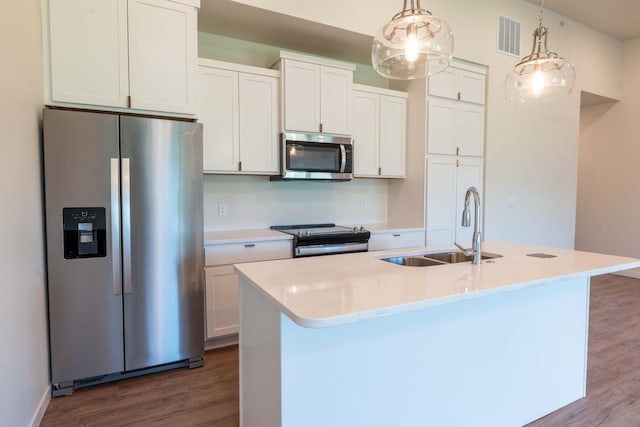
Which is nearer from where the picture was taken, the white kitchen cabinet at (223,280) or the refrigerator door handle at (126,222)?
the refrigerator door handle at (126,222)

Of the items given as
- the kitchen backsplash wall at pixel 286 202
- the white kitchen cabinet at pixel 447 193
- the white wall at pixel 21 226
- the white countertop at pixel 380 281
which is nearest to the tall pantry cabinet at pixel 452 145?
the white kitchen cabinet at pixel 447 193

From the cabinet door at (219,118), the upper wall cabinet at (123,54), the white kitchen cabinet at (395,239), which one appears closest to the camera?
the upper wall cabinet at (123,54)

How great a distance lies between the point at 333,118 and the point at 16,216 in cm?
252

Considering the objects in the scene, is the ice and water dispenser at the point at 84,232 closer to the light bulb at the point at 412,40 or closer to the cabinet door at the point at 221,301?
the cabinet door at the point at 221,301

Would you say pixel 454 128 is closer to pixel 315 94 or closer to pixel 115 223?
pixel 315 94

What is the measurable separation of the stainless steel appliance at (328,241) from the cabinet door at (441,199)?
908mm

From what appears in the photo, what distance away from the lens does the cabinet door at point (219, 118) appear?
2.99 m

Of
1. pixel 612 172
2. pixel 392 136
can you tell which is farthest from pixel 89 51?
pixel 612 172

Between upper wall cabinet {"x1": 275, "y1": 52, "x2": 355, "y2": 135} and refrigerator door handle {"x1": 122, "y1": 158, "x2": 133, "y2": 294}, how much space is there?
55.3 inches

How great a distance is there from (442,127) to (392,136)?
53cm

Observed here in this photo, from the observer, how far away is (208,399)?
2230mm

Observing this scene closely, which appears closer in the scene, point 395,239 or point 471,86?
point 395,239

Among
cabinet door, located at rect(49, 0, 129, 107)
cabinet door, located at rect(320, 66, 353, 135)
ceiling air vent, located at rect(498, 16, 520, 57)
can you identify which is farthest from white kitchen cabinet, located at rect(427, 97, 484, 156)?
cabinet door, located at rect(49, 0, 129, 107)

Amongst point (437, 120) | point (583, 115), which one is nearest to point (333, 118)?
point (437, 120)
